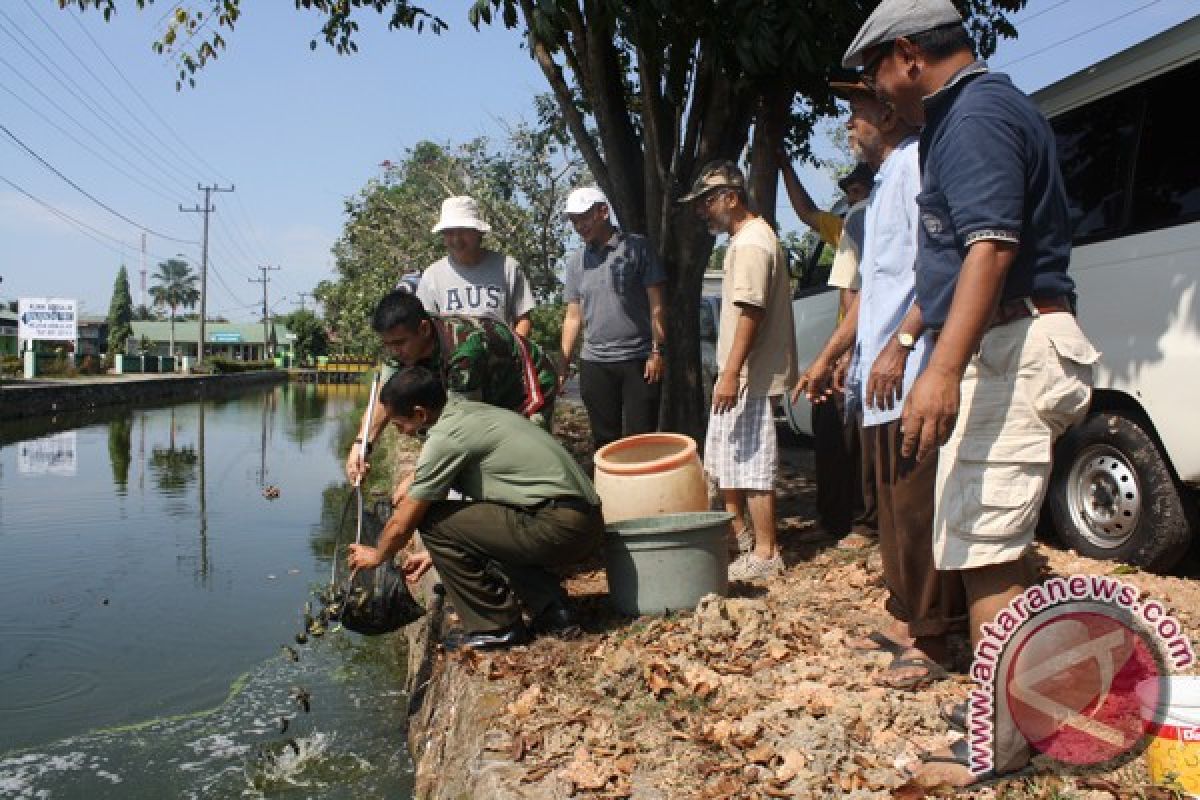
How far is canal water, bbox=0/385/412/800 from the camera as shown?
467 centimetres

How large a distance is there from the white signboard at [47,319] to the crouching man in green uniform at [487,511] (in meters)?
47.2

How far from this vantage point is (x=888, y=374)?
2932 mm

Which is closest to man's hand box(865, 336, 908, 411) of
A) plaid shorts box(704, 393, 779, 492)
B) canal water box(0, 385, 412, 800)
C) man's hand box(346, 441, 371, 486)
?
plaid shorts box(704, 393, 779, 492)

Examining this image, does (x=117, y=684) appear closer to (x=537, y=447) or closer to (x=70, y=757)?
(x=70, y=757)

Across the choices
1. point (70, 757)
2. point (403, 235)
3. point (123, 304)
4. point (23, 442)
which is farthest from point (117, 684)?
point (123, 304)

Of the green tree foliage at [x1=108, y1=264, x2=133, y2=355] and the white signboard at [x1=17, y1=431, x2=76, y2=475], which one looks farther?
the green tree foliage at [x1=108, y1=264, x2=133, y2=355]

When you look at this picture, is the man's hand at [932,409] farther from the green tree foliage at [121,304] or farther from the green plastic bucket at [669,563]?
the green tree foliage at [121,304]

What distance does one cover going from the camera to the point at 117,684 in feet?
19.5

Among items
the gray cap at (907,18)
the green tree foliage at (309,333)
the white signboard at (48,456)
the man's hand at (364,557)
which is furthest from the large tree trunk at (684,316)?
the green tree foliage at (309,333)

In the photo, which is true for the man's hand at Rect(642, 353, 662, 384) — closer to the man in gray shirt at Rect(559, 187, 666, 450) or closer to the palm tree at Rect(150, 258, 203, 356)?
the man in gray shirt at Rect(559, 187, 666, 450)

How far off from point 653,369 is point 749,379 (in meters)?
0.94

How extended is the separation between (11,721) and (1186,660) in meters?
5.41

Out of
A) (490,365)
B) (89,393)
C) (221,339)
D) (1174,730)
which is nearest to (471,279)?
(490,365)

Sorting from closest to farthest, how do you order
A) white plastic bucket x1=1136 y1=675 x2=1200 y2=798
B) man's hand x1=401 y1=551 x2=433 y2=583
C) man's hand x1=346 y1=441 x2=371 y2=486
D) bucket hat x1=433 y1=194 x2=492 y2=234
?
white plastic bucket x1=1136 y1=675 x2=1200 y2=798, man's hand x1=401 y1=551 x2=433 y2=583, man's hand x1=346 y1=441 x2=371 y2=486, bucket hat x1=433 y1=194 x2=492 y2=234
